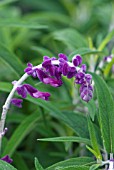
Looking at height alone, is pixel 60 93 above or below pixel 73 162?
above

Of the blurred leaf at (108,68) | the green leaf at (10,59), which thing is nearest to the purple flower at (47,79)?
the green leaf at (10,59)

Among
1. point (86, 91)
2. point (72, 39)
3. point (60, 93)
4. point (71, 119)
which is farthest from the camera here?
point (60, 93)

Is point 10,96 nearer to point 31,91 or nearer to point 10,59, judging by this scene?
point 31,91

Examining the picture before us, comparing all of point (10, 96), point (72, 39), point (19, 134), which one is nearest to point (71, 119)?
point (19, 134)

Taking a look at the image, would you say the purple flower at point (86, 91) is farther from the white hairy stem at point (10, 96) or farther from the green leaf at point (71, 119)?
the green leaf at point (71, 119)

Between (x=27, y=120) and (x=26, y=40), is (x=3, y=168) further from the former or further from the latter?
(x=26, y=40)

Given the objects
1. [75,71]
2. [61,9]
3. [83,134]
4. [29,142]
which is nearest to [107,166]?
[83,134]

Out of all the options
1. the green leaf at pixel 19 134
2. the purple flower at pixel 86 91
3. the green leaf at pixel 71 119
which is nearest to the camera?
the purple flower at pixel 86 91

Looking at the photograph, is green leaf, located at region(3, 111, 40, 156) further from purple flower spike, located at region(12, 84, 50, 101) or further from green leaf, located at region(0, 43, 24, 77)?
purple flower spike, located at region(12, 84, 50, 101)
